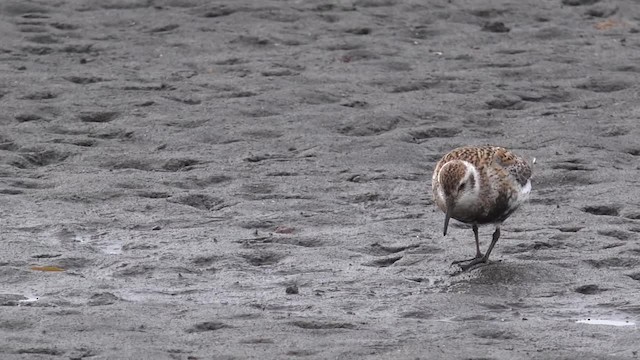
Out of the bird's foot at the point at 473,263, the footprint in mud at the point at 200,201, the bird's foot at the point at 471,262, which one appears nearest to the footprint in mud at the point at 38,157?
the footprint in mud at the point at 200,201

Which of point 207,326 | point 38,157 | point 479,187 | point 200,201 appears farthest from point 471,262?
point 38,157

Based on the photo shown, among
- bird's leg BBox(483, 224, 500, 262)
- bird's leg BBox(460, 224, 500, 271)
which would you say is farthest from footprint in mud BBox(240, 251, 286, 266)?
bird's leg BBox(483, 224, 500, 262)

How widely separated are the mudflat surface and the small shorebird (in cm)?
37

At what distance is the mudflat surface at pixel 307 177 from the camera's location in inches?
341

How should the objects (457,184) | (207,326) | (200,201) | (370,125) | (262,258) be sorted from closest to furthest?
1. (207,326)
2. (457,184)
3. (262,258)
4. (200,201)
5. (370,125)

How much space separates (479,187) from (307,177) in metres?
2.89

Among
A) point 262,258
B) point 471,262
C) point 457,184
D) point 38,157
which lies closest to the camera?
point 457,184

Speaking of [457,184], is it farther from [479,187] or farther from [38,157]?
[38,157]

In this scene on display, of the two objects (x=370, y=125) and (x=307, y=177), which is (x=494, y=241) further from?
(x=370, y=125)

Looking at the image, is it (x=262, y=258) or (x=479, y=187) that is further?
(x=262, y=258)

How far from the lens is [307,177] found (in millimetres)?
12562

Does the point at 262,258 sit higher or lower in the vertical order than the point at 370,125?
higher

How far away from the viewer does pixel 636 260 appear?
10.0 m

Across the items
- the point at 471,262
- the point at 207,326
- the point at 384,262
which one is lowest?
the point at 384,262
